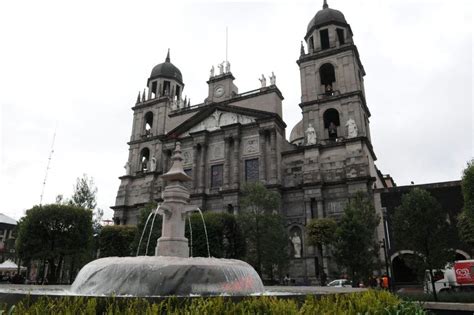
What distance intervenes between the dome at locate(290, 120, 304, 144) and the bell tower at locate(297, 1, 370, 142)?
15.6 m

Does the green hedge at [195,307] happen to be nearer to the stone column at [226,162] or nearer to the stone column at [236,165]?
the stone column at [236,165]

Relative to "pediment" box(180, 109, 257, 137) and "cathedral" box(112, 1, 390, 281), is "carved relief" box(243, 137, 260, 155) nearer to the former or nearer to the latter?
"cathedral" box(112, 1, 390, 281)

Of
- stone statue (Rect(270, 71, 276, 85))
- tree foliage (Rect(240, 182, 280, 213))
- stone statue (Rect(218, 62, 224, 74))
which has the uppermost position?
stone statue (Rect(218, 62, 224, 74))

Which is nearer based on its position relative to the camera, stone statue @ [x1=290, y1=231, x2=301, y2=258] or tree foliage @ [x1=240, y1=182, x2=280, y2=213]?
tree foliage @ [x1=240, y1=182, x2=280, y2=213]

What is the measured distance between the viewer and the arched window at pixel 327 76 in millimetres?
42638

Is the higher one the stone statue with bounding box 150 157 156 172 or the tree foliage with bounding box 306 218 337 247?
the stone statue with bounding box 150 157 156 172

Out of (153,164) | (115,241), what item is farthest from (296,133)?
(115,241)

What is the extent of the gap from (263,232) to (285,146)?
595 inches

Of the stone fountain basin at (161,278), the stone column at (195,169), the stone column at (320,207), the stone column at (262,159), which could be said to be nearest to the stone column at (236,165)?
the stone column at (262,159)

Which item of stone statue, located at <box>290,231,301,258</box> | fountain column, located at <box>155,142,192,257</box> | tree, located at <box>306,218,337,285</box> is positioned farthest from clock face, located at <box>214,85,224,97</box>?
fountain column, located at <box>155,142,192,257</box>

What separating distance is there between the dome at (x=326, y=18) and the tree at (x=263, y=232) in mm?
24910

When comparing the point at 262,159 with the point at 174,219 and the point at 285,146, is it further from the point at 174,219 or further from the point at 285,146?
the point at 174,219

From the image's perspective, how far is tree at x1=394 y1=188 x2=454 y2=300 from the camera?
19.1m

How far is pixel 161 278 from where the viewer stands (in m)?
7.97
